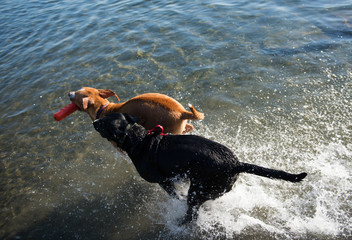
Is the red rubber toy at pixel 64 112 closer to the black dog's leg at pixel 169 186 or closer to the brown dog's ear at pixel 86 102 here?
the brown dog's ear at pixel 86 102

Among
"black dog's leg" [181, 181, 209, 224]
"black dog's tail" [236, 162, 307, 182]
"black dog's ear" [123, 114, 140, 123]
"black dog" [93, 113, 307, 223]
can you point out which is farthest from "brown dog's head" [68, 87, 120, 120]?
"black dog's tail" [236, 162, 307, 182]

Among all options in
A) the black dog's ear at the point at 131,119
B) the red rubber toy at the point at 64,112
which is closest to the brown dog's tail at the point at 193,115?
the black dog's ear at the point at 131,119

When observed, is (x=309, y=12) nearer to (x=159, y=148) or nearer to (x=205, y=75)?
(x=205, y=75)

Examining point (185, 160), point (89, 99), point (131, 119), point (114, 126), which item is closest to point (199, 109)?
point (131, 119)

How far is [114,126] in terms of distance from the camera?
3.42 metres

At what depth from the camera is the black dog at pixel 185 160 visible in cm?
290

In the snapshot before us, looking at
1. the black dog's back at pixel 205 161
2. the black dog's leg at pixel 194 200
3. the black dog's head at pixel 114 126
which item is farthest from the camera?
the black dog's head at pixel 114 126

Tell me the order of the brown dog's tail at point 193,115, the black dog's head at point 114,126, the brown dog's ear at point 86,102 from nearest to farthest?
the black dog's head at point 114,126
the brown dog's tail at point 193,115
the brown dog's ear at point 86,102

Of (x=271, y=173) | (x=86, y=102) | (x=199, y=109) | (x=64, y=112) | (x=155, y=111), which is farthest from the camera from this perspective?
(x=199, y=109)

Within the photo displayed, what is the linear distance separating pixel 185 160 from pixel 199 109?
2730 mm

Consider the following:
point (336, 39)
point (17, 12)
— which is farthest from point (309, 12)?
point (17, 12)

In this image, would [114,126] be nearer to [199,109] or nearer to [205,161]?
[205,161]

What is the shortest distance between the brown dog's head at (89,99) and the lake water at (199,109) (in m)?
1.06

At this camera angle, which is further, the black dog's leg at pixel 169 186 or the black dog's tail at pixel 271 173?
the black dog's leg at pixel 169 186
